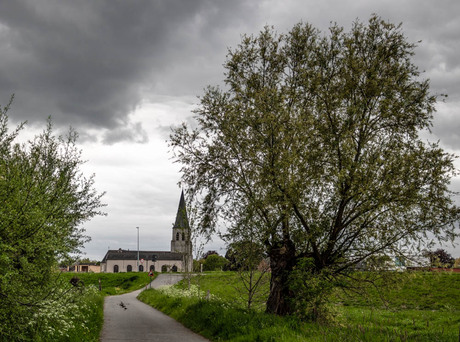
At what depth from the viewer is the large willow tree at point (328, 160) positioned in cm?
1432

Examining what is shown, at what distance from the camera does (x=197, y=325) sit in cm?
1678

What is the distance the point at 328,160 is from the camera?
15.0 metres

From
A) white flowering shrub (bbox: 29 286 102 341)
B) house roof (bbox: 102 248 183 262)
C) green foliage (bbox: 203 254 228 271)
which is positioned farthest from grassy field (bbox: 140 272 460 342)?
house roof (bbox: 102 248 183 262)

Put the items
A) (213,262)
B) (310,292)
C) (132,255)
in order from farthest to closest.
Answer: (132,255)
(213,262)
(310,292)

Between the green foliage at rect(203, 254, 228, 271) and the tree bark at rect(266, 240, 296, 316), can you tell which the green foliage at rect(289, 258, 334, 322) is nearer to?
the tree bark at rect(266, 240, 296, 316)

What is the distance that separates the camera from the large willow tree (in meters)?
14.3

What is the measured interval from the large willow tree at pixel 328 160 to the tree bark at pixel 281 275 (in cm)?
4

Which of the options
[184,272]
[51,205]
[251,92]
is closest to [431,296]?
[184,272]

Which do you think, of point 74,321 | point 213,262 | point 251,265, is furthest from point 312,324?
point 213,262

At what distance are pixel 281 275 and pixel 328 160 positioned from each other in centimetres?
511

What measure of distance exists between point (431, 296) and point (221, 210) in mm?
23277

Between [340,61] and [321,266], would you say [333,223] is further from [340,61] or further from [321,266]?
[340,61]

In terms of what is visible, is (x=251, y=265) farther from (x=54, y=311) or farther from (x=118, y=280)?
(x=118, y=280)

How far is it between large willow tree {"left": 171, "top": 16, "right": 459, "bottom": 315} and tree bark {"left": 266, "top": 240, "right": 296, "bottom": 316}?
0.13 ft
